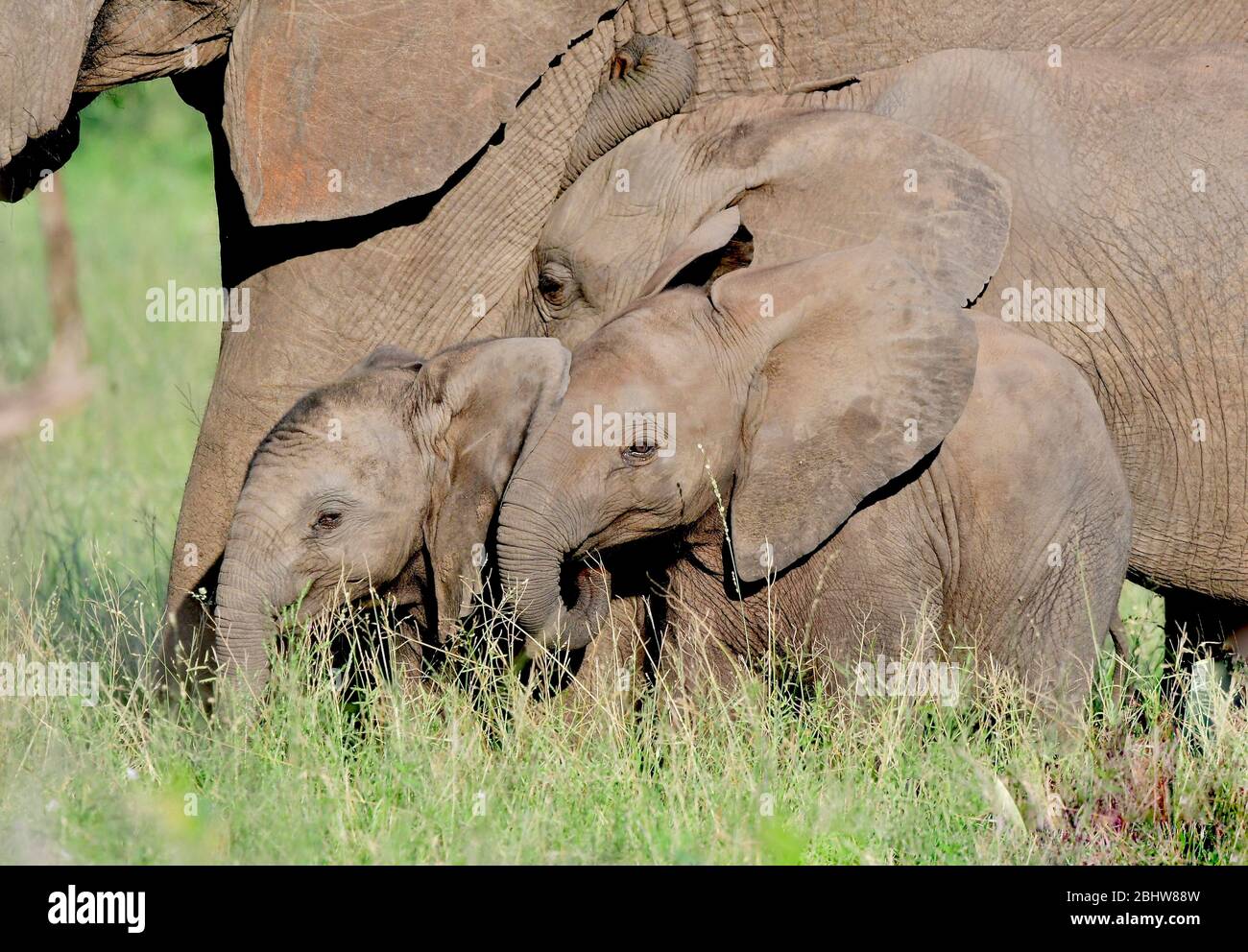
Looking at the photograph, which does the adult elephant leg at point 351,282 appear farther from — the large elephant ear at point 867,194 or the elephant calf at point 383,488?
the large elephant ear at point 867,194

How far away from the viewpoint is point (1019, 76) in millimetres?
5410

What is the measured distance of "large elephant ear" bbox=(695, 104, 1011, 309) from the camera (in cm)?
503

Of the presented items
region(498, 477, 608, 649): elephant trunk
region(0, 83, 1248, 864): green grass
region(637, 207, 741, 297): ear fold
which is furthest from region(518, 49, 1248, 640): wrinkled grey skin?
region(498, 477, 608, 649): elephant trunk

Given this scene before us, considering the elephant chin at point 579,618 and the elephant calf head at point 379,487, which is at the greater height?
the elephant calf head at point 379,487

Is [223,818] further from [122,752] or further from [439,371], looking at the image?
[439,371]

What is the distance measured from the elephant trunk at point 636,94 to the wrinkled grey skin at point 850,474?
2.82ft

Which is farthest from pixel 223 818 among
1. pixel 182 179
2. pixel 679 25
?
pixel 182 179

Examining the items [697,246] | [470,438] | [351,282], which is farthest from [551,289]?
[470,438]

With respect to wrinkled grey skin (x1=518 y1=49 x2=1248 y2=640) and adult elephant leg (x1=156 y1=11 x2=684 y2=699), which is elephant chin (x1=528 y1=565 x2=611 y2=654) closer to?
wrinkled grey skin (x1=518 y1=49 x2=1248 y2=640)

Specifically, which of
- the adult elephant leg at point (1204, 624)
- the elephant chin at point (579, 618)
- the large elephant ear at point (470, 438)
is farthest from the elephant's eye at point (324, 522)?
the adult elephant leg at point (1204, 624)

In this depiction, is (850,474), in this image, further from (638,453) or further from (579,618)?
(579,618)

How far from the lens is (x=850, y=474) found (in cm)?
482

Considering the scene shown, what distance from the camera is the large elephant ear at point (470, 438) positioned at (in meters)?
4.78

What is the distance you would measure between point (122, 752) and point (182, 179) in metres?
14.1
